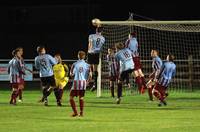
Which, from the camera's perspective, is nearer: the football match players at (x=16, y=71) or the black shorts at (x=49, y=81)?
the black shorts at (x=49, y=81)

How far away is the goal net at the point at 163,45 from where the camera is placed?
28972mm

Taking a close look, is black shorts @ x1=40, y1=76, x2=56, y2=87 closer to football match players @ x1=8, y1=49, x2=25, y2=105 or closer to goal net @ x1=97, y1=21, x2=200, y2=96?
football match players @ x1=8, y1=49, x2=25, y2=105

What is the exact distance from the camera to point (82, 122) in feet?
58.3

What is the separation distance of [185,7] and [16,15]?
17946 millimetres

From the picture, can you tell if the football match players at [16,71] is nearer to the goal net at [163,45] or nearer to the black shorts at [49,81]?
the black shorts at [49,81]

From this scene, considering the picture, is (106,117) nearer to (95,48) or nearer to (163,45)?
(95,48)

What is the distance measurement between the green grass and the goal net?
399 centimetres

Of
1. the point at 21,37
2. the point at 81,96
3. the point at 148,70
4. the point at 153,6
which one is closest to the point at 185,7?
the point at 153,6

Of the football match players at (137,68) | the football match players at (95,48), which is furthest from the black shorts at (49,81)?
the football match players at (95,48)

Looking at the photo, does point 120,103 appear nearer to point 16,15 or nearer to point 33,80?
point 33,80

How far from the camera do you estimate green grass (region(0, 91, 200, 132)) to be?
1636 cm

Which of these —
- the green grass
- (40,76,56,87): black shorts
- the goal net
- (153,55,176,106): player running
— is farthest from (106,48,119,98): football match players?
(40,76,56,87): black shorts

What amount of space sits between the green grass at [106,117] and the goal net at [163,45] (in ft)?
13.1

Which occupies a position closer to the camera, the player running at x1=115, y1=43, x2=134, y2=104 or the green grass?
the green grass
